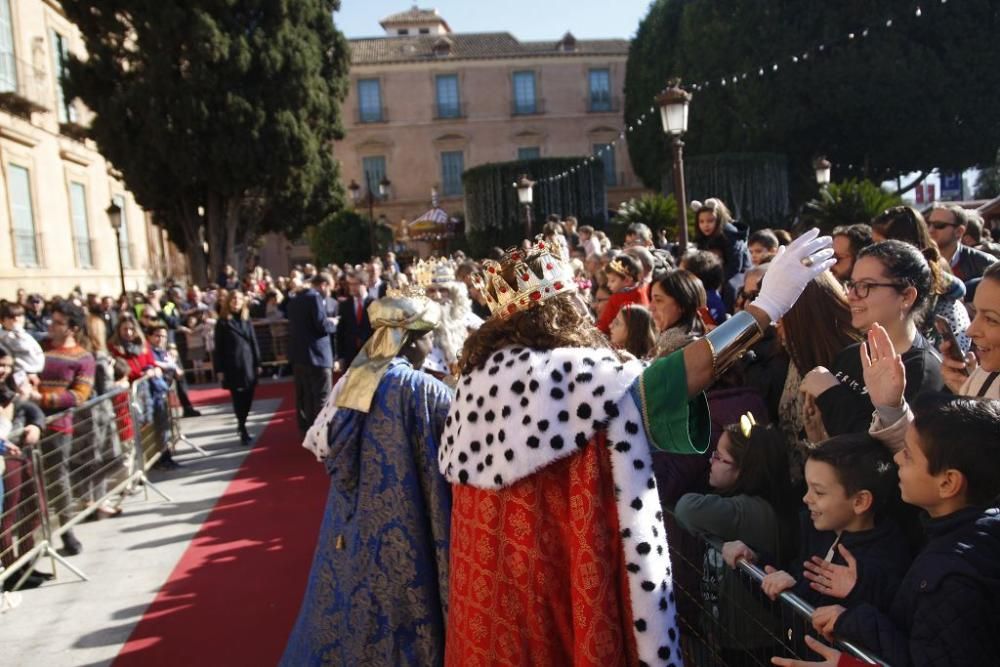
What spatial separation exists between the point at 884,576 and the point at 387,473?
2.06 m

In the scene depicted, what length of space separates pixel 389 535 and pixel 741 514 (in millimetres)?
1504

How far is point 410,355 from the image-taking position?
387cm

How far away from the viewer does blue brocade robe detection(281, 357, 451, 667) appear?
3.58 m

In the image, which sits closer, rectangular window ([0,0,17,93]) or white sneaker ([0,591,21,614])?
white sneaker ([0,591,21,614])

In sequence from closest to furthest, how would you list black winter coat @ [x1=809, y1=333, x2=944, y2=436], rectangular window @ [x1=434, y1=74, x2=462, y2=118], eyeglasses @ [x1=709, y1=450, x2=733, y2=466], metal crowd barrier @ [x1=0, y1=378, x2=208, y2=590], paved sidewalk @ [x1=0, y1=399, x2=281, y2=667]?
black winter coat @ [x1=809, y1=333, x2=944, y2=436] < eyeglasses @ [x1=709, y1=450, x2=733, y2=466] < paved sidewalk @ [x1=0, y1=399, x2=281, y2=667] < metal crowd barrier @ [x1=0, y1=378, x2=208, y2=590] < rectangular window @ [x1=434, y1=74, x2=462, y2=118]

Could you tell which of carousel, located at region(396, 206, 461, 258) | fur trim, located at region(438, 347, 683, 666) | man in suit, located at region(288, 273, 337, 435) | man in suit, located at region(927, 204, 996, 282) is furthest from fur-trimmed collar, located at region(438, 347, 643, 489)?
carousel, located at region(396, 206, 461, 258)

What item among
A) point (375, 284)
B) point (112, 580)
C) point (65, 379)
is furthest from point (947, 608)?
point (375, 284)

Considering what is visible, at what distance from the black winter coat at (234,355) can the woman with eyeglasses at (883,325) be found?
7835mm

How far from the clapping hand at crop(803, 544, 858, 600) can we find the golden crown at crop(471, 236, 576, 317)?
1.01m

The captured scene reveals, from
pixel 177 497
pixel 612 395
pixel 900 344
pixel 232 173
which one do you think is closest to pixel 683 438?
pixel 612 395

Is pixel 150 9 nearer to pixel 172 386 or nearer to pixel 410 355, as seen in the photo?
pixel 172 386

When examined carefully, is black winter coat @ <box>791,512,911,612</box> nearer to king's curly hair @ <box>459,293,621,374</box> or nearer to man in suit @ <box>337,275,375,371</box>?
king's curly hair @ <box>459,293,621,374</box>

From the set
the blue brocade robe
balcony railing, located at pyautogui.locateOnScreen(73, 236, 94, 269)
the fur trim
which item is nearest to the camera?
the fur trim

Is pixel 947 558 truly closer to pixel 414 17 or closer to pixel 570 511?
pixel 570 511
